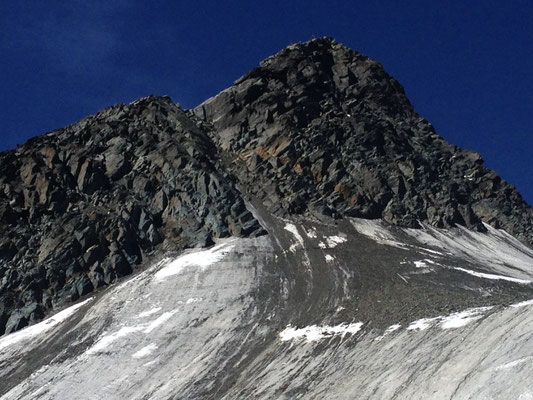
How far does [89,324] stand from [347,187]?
44259 millimetres

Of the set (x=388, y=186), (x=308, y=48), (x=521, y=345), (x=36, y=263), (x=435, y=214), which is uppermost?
(x=308, y=48)

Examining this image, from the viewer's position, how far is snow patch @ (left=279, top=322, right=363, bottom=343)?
56406mm

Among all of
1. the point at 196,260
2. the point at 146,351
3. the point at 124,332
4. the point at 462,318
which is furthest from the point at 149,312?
the point at 462,318

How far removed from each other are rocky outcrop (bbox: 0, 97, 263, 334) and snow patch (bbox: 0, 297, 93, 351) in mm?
2297

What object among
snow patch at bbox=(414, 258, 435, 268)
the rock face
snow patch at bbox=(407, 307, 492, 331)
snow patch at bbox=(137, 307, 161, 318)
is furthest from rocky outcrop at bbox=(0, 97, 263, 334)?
snow patch at bbox=(407, 307, 492, 331)

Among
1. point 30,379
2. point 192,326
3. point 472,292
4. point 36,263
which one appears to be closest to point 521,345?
point 472,292

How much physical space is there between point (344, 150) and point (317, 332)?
176ft

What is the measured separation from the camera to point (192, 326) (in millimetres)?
62719

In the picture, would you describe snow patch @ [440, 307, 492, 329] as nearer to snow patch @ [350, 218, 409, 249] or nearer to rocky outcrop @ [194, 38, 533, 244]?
snow patch @ [350, 218, 409, 249]

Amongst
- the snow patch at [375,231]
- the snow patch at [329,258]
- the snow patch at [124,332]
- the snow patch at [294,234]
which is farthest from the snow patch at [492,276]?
the snow patch at [124,332]

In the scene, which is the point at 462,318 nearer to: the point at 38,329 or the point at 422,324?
the point at 422,324

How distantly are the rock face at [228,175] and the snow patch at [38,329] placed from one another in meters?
2.15

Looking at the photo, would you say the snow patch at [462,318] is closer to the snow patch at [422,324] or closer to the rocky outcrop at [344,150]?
the snow patch at [422,324]

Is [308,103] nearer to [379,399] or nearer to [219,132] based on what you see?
[219,132]
